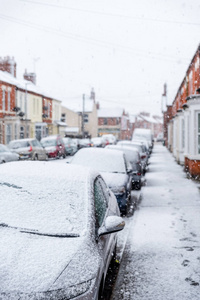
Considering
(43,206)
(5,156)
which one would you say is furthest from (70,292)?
(5,156)

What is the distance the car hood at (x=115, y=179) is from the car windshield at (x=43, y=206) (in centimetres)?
463

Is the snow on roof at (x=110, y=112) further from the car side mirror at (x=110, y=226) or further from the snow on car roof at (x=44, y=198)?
the car side mirror at (x=110, y=226)

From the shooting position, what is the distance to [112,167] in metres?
10.2

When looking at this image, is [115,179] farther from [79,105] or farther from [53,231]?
[79,105]

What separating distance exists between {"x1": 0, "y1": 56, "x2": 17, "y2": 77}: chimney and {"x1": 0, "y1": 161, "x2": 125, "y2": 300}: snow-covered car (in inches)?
1545

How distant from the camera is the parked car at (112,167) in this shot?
9.04m

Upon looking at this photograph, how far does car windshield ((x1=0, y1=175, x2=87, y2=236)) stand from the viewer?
12.5 feet

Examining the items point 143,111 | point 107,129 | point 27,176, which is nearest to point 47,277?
point 27,176

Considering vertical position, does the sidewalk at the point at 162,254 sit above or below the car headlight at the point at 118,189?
below

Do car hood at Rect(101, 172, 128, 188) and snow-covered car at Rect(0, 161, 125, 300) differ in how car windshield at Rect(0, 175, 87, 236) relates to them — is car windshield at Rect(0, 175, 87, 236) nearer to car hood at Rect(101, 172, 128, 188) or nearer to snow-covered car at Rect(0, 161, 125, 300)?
snow-covered car at Rect(0, 161, 125, 300)

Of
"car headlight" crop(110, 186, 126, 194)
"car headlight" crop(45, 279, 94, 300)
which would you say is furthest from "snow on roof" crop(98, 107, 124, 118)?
"car headlight" crop(45, 279, 94, 300)

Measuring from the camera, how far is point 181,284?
5121mm

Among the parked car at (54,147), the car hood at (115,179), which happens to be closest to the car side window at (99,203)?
the car hood at (115,179)

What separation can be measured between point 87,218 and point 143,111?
15923cm
